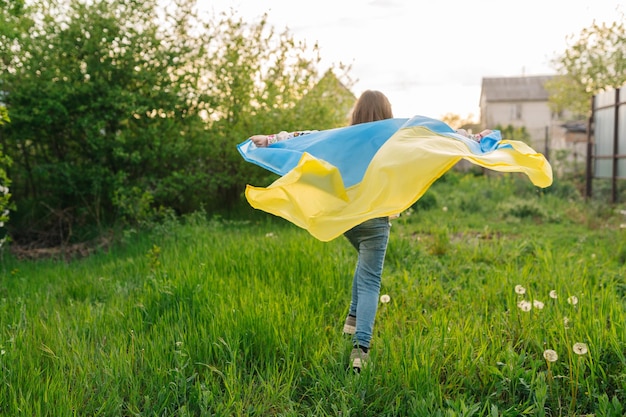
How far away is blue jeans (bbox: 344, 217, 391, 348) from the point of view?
11.6 ft

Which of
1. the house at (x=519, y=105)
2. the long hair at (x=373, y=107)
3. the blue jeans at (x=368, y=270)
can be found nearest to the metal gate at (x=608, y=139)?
the long hair at (x=373, y=107)

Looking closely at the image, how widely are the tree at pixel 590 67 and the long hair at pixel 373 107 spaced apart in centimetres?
2061

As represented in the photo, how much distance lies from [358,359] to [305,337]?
377mm

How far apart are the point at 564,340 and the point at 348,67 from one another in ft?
25.7

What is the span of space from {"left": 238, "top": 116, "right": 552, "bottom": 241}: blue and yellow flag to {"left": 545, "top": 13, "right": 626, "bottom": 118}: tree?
68.1ft

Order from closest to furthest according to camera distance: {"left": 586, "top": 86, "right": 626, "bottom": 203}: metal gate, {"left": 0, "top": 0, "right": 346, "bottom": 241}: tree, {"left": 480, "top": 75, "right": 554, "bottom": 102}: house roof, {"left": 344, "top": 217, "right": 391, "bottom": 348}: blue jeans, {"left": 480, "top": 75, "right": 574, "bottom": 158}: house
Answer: {"left": 344, "top": 217, "right": 391, "bottom": 348}: blue jeans → {"left": 0, "top": 0, "right": 346, "bottom": 241}: tree → {"left": 586, "top": 86, "right": 626, "bottom": 203}: metal gate → {"left": 480, "top": 75, "right": 574, "bottom": 158}: house → {"left": 480, "top": 75, "right": 554, "bottom": 102}: house roof

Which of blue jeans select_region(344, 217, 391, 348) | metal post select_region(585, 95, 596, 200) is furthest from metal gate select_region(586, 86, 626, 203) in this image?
blue jeans select_region(344, 217, 391, 348)

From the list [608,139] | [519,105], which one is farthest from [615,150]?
[519,105]

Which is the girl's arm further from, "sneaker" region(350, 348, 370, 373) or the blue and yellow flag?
"sneaker" region(350, 348, 370, 373)

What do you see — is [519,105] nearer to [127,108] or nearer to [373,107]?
[127,108]

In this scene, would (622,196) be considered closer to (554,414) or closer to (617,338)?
(617,338)

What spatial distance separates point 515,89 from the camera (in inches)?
2201

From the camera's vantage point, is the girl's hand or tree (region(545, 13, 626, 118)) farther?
tree (region(545, 13, 626, 118))

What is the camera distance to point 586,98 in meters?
25.8
